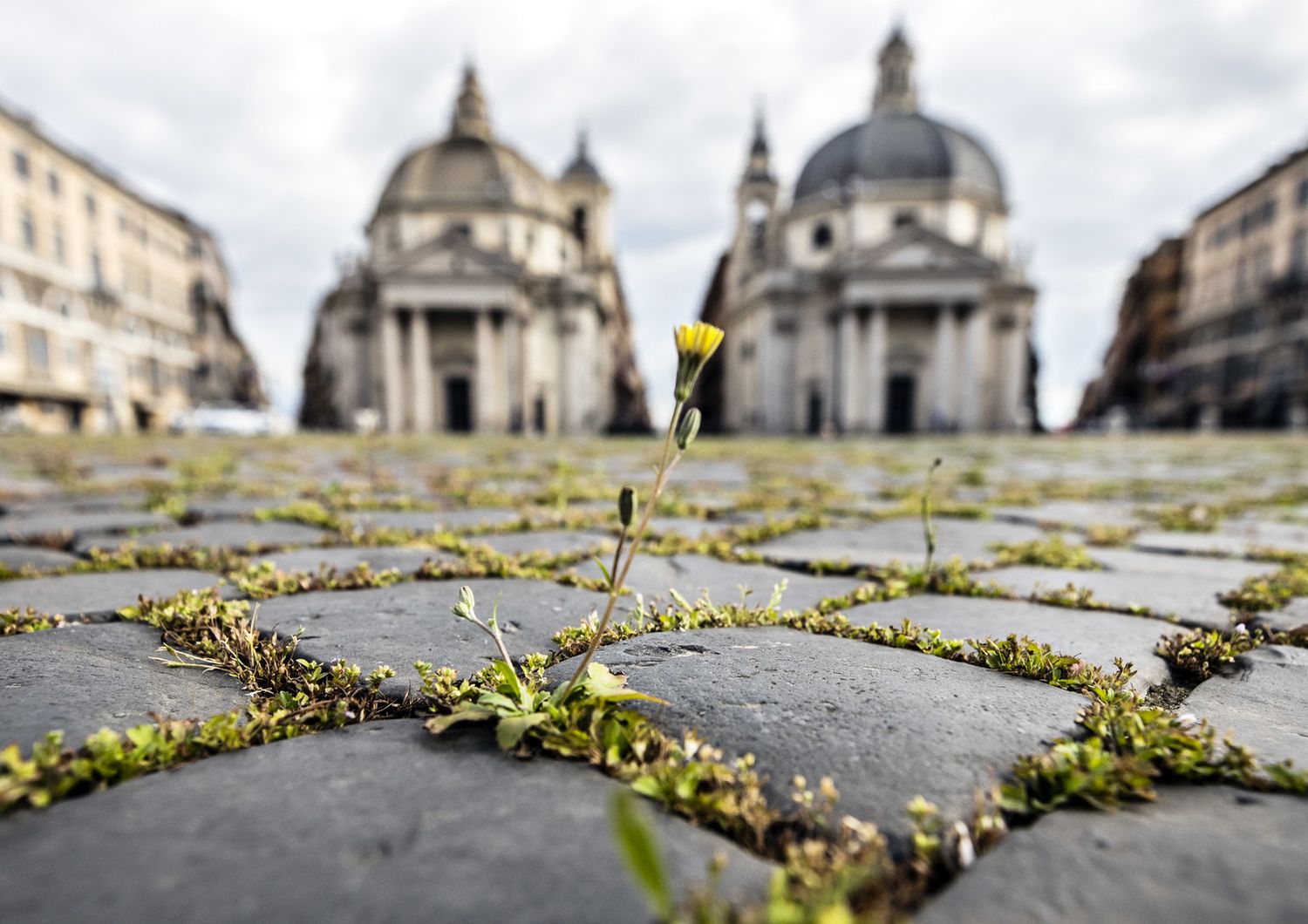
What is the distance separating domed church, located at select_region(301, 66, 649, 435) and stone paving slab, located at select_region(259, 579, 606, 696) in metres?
31.3

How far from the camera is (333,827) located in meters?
0.74

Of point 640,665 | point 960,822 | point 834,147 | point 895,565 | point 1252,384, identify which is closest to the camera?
point 960,822

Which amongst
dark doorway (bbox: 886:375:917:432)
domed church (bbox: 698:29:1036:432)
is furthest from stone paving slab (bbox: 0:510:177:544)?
dark doorway (bbox: 886:375:917:432)

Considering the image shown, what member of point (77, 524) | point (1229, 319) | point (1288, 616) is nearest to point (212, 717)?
point (1288, 616)

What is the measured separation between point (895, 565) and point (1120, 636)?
2.59 ft

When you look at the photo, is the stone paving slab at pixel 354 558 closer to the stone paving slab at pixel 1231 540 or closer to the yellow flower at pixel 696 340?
the yellow flower at pixel 696 340

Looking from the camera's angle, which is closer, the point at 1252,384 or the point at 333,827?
the point at 333,827

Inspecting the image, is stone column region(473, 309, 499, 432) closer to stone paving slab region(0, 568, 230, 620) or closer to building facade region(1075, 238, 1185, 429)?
stone paving slab region(0, 568, 230, 620)

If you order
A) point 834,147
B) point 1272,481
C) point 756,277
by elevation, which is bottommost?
point 1272,481

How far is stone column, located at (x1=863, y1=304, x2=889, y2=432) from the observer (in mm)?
31031

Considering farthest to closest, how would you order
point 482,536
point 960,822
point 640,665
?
point 482,536 < point 640,665 < point 960,822

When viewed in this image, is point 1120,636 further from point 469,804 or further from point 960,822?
point 469,804

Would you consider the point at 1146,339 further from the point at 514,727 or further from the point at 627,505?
the point at 514,727

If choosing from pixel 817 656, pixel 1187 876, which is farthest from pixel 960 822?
pixel 817 656
